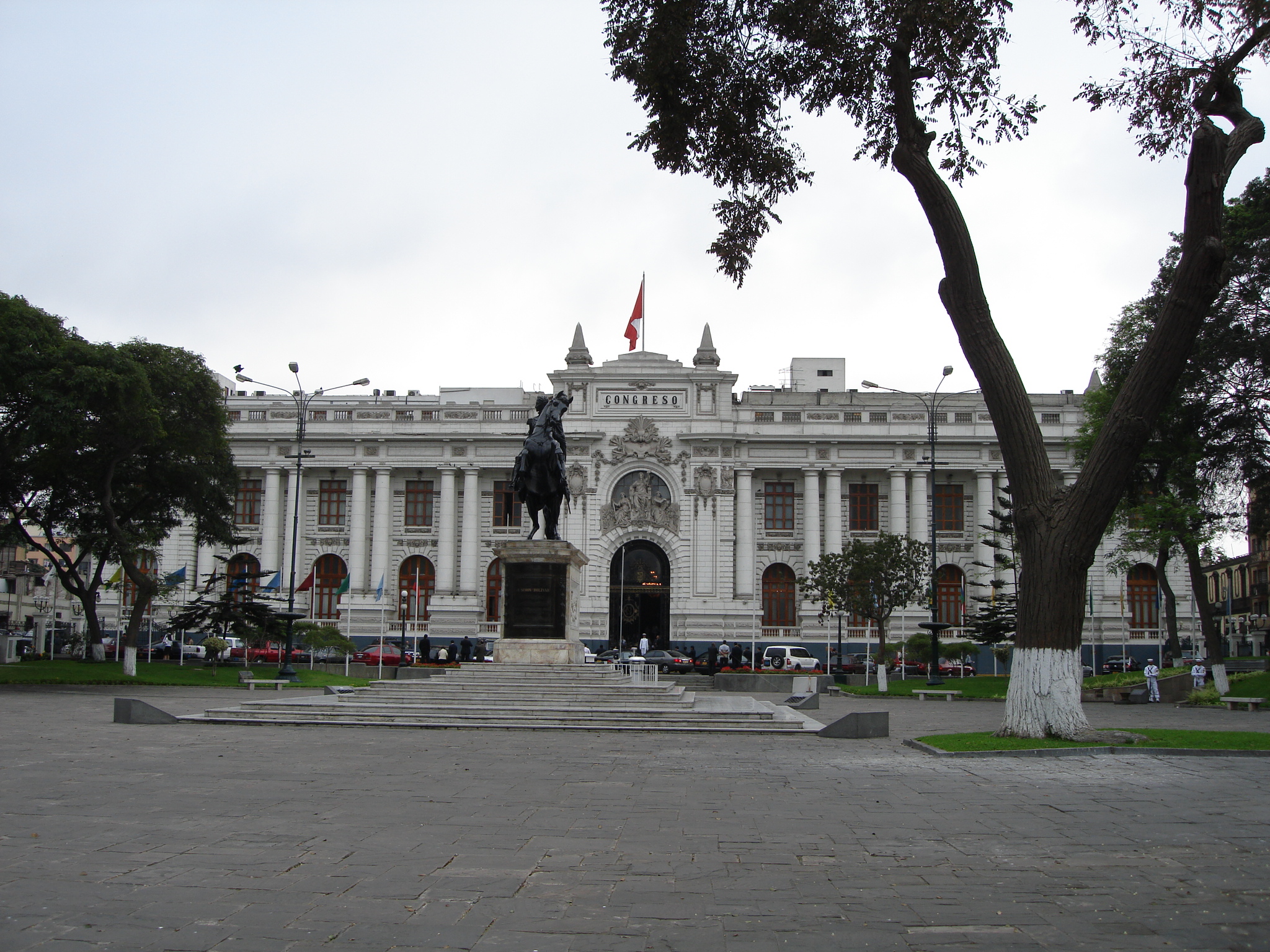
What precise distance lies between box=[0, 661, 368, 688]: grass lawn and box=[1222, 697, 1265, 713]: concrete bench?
72.9 feet

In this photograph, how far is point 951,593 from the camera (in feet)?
173

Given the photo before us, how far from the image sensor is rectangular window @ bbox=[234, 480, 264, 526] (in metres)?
55.8

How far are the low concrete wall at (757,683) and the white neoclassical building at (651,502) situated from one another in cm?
1589

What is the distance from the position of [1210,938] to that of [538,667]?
17093mm

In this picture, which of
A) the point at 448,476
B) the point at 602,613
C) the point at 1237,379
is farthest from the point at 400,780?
the point at 448,476

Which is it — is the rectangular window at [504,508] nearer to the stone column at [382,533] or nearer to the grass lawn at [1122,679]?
the stone column at [382,533]

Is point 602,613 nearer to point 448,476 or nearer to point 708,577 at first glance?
point 708,577

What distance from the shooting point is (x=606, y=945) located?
521 centimetres

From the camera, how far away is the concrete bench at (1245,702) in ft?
83.4

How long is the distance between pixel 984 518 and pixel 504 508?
24.5m

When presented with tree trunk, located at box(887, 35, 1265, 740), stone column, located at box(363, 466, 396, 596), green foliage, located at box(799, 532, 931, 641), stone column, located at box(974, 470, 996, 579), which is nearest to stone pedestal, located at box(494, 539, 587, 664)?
tree trunk, located at box(887, 35, 1265, 740)

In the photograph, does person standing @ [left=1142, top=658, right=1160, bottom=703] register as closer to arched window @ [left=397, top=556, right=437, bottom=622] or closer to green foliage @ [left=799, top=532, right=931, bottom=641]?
green foliage @ [left=799, top=532, right=931, bottom=641]

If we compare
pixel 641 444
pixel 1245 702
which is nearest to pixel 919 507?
pixel 641 444

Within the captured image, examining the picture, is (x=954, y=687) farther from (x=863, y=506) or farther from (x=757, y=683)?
(x=863, y=506)
